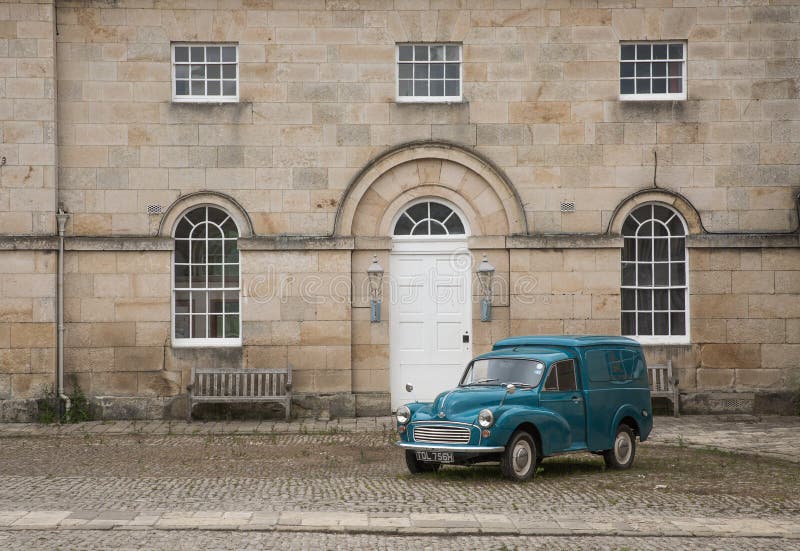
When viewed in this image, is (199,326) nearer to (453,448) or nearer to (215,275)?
(215,275)

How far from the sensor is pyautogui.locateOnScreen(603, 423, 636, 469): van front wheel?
1349 centimetres

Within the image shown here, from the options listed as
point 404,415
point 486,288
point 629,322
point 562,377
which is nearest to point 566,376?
point 562,377

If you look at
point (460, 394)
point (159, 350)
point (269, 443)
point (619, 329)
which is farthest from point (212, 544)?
point (619, 329)

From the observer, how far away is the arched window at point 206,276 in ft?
62.7

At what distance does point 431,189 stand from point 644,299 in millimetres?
4031

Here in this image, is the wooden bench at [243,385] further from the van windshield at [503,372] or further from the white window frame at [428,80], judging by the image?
the van windshield at [503,372]

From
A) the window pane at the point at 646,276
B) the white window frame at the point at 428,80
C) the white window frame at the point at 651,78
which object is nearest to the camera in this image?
the white window frame at the point at 428,80

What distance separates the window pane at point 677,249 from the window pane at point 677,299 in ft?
1.83

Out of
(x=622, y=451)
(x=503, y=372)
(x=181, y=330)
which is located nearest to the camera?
(x=503, y=372)

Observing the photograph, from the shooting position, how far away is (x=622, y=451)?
1359 cm

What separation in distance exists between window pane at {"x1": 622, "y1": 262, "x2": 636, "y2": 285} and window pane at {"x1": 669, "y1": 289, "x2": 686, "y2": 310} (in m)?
0.67

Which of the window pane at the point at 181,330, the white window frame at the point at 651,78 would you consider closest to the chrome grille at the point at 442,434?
the window pane at the point at 181,330

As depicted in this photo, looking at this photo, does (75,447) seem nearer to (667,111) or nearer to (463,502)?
(463,502)

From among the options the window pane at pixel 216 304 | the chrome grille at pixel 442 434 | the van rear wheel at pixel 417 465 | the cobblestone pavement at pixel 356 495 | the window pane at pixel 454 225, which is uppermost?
the window pane at pixel 454 225
